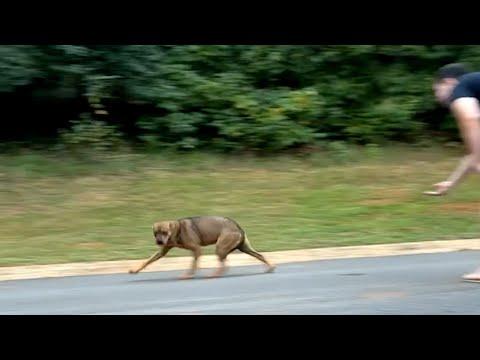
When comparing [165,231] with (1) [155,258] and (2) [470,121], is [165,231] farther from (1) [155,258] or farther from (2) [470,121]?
(2) [470,121]

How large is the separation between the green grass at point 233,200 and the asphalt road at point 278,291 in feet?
6.03

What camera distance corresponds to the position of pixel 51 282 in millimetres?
7758

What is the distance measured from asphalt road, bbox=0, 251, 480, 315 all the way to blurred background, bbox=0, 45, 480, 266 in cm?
199

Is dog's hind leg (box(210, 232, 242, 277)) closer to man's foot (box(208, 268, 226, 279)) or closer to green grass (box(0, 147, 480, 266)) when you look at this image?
man's foot (box(208, 268, 226, 279))


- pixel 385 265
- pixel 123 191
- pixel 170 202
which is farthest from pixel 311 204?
pixel 385 265

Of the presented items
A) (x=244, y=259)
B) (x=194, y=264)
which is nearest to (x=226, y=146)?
(x=244, y=259)

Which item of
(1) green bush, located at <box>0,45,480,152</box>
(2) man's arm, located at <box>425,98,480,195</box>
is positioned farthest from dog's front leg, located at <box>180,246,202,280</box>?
(1) green bush, located at <box>0,45,480,152</box>

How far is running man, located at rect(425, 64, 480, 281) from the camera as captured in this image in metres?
6.75

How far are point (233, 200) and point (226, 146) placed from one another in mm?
3245

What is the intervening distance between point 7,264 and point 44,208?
333 cm

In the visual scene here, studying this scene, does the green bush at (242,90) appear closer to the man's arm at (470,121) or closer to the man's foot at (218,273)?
the man's foot at (218,273)

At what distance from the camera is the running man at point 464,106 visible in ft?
22.2

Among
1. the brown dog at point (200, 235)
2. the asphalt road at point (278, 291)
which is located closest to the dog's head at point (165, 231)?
the brown dog at point (200, 235)
